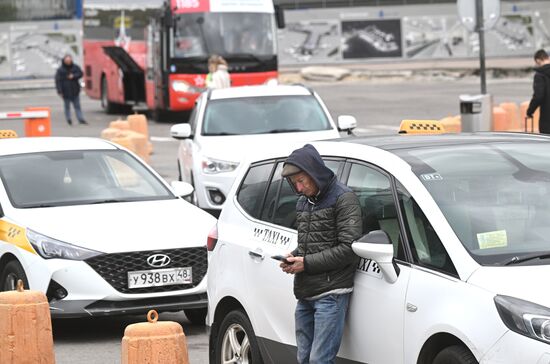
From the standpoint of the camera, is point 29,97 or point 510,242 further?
point 29,97

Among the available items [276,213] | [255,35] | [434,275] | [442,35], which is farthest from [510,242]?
[442,35]

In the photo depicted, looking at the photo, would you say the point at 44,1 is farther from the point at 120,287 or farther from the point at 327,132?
the point at 120,287

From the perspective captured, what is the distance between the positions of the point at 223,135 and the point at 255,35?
16849mm

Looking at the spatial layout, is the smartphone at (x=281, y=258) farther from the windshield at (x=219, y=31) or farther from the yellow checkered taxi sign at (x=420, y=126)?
the windshield at (x=219, y=31)

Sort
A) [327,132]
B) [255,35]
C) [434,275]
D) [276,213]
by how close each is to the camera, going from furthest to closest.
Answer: [255,35] → [327,132] → [276,213] → [434,275]

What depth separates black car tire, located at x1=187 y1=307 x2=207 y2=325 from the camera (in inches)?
412

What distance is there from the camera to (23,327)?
8.23 meters

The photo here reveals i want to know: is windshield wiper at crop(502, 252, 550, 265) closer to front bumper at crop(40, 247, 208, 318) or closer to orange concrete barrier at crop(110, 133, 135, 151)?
front bumper at crop(40, 247, 208, 318)

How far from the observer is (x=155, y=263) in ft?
32.5

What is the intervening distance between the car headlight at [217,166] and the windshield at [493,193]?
368 inches

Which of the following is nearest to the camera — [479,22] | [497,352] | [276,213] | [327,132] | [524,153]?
[497,352]

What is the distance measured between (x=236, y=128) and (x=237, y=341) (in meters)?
9.39

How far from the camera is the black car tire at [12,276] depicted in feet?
33.2

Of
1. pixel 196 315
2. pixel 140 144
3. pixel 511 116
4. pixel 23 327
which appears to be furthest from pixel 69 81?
pixel 23 327
